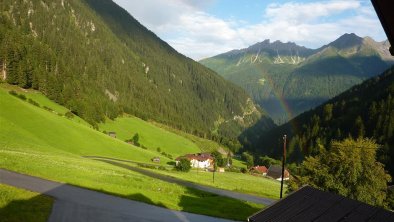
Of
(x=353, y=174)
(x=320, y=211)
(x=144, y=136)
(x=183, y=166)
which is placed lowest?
(x=144, y=136)

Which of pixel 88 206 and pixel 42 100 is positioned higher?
pixel 42 100

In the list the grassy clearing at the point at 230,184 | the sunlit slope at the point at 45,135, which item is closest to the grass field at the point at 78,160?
the sunlit slope at the point at 45,135

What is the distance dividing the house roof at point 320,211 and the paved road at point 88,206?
14025 millimetres

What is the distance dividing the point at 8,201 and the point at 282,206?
842 inches

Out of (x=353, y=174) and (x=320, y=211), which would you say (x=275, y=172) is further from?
(x=320, y=211)

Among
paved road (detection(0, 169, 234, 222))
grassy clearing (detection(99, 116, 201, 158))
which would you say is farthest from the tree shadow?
grassy clearing (detection(99, 116, 201, 158))

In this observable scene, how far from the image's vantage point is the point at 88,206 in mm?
35156

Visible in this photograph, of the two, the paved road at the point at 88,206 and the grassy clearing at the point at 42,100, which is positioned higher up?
the grassy clearing at the point at 42,100

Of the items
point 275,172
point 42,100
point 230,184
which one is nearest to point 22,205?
point 230,184

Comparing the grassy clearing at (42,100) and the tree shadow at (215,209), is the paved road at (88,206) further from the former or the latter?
the grassy clearing at (42,100)

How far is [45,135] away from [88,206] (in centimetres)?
6759

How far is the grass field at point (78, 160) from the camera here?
47.8m

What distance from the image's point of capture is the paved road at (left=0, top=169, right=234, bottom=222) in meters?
31.9

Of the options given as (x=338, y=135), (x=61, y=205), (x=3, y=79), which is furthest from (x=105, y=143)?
(x=338, y=135)
